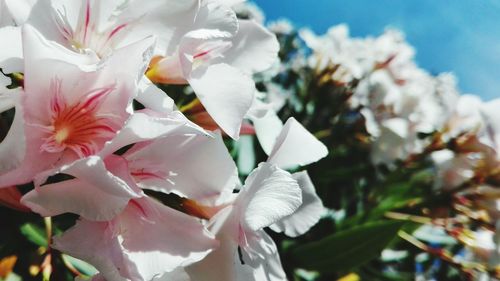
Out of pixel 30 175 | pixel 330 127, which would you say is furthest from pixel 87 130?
pixel 330 127

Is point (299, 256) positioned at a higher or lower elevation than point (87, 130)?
lower

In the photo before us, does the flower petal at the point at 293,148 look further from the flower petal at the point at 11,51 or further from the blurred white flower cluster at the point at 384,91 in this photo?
the blurred white flower cluster at the point at 384,91

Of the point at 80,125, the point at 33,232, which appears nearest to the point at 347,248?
the point at 33,232

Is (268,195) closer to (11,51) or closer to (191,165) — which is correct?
(191,165)

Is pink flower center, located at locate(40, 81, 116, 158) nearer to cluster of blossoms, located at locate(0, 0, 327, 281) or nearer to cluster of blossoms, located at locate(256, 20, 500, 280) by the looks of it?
cluster of blossoms, located at locate(0, 0, 327, 281)

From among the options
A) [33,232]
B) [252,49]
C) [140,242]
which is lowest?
[33,232]

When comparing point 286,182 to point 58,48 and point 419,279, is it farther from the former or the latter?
point 419,279

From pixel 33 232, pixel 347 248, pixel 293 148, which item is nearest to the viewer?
pixel 293 148
